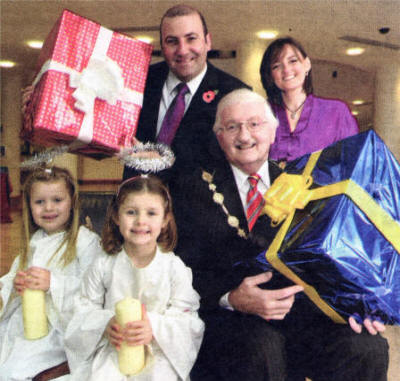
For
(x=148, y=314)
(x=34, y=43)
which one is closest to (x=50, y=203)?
(x=148, y=314)

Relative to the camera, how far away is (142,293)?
117 centimetres

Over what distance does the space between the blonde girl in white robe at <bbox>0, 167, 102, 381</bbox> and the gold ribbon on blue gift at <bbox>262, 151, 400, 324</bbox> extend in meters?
0.65

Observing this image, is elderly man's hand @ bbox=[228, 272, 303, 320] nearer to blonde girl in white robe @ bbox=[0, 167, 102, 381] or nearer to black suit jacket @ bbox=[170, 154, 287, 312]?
black suit jacket @ bbox=[170, 154, 287, 312]

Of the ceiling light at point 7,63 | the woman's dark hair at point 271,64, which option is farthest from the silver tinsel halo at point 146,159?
the ceiling light at point 7,63

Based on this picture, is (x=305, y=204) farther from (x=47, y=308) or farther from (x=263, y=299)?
(x=47, y=308)

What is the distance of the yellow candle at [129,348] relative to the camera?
994 millimetres

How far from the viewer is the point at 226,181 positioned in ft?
4.15

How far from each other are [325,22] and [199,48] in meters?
1.00

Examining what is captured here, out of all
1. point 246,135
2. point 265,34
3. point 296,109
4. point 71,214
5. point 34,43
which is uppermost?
point 34,43

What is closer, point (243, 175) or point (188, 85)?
point (243, 175)

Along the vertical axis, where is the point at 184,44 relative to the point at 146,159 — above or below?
above

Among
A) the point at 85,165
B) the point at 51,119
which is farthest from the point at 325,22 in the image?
the point at 85,165

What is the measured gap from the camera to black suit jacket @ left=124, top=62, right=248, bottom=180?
4.76 feet

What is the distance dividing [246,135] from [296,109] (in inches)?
18.0
